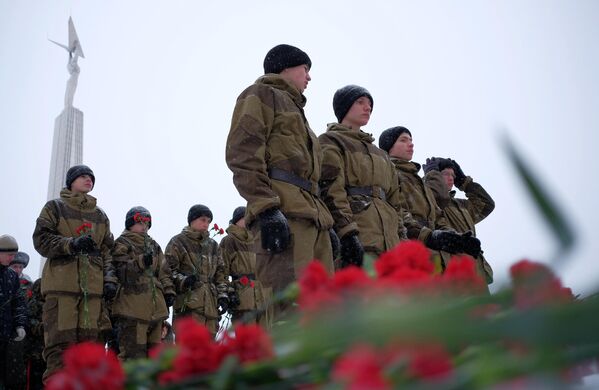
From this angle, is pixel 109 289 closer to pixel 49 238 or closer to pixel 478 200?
pixel 49 238

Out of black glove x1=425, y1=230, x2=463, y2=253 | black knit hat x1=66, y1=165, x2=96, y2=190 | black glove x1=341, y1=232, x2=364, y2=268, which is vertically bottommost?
black glove x1=341, y1=232, x2=364, y2=268

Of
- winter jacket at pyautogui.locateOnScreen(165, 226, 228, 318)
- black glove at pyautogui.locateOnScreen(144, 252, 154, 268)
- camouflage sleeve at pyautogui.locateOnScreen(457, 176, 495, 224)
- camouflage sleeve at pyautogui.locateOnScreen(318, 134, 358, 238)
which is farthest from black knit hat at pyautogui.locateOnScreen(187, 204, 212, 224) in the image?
camouflage sleeve at pyautogui.locateOnScreen(318, 134, 358, 238)

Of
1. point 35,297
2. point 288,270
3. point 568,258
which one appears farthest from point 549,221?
point 35,297

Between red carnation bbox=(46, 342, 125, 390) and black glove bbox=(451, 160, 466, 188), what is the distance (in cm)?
679

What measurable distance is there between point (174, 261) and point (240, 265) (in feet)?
3.93

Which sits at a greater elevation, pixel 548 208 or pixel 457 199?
pixel 457 199

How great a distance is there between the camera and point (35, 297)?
795cm

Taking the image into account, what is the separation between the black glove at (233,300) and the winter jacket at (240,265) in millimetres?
38

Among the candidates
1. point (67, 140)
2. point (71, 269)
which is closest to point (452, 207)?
point (71, 269)

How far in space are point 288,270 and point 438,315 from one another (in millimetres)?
2733

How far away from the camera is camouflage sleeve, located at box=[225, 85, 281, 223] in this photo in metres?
3.11

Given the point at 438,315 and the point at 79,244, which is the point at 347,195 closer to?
the point at 79,244

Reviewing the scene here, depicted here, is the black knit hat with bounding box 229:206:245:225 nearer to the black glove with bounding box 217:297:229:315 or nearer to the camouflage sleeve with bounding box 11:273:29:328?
the black glove with bounding box 217:297:229:315

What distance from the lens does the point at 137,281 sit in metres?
7.22
